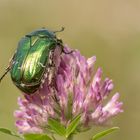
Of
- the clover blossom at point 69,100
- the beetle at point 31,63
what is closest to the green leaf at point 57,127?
the clover blossom at point 69,100

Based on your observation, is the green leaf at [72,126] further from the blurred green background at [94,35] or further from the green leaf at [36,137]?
the blurred green background at [94,35]

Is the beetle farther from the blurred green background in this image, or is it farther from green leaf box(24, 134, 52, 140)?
the blurred green background

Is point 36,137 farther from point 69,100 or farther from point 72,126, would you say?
point 69,100

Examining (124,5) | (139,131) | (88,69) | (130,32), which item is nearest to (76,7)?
(124,5)

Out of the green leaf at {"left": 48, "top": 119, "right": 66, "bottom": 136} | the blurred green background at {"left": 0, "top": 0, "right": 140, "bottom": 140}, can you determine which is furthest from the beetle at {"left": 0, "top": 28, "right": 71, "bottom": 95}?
the blurred green background at {"left": 0, "top": 0, "right": 140, "bottom": 140}

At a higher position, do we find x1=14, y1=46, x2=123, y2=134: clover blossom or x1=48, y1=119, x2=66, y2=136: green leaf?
x1=14, y1=46, x2=123, y2=134: clover blossom
